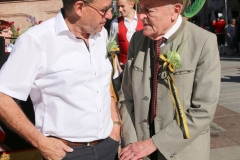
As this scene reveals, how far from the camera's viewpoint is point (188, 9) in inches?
111

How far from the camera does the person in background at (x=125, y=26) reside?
19.3 ft

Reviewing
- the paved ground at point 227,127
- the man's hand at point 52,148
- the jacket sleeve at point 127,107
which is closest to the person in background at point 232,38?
the paved ground at point 227,127

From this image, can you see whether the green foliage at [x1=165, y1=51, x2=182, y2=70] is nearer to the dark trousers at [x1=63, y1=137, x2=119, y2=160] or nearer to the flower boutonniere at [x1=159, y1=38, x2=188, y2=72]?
the flower boutonniere at [x1=159, y1=38, x2=188, y2=72]

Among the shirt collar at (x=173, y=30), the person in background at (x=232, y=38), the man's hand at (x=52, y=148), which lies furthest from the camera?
the person in background at (x=232, y=38)

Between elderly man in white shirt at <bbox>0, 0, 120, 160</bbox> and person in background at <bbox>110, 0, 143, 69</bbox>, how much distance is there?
327 cm

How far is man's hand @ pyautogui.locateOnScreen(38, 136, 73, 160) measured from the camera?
2316 millimetres

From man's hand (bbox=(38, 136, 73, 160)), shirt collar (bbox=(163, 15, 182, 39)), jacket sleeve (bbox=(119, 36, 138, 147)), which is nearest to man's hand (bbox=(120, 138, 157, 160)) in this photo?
jacket sleeve (bbox=(119, 36, 138, 147))

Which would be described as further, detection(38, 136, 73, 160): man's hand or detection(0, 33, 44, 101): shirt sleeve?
detection(38, 136, 73, 160): man's hand

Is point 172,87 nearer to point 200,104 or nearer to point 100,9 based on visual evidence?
point 200,104

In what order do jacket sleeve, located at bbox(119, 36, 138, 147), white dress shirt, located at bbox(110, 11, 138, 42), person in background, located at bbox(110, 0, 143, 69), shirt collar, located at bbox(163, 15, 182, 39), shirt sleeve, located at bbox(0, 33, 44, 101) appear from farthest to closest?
white dress shirt, located at bbox(110, 11, 138, 42)
person in background, located at bbox(110, 0, 143, 69)
jacket sleeve, located at bbox(119, 36, 138, 147)
shirt collar, located at bbox(163, 15, 182, 39)
shirt sleeve, located at bbox(0, 33, 44, 101)

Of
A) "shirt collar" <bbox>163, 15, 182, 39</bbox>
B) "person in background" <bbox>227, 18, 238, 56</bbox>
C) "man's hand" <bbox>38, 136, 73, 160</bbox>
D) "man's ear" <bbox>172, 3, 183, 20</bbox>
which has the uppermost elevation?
"man's ear" <bbox>172, 3, 183, 20</bbox>

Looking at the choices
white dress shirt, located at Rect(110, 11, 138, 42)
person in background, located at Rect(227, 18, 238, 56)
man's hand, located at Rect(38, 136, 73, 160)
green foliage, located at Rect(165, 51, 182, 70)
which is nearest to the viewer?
man's hand, located at Rect(38, 136, 73, 160)

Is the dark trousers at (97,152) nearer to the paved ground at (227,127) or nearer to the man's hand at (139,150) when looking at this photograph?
the man's hand at (139,150)

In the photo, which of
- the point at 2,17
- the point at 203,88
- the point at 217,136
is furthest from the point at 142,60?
the point at 2,17
